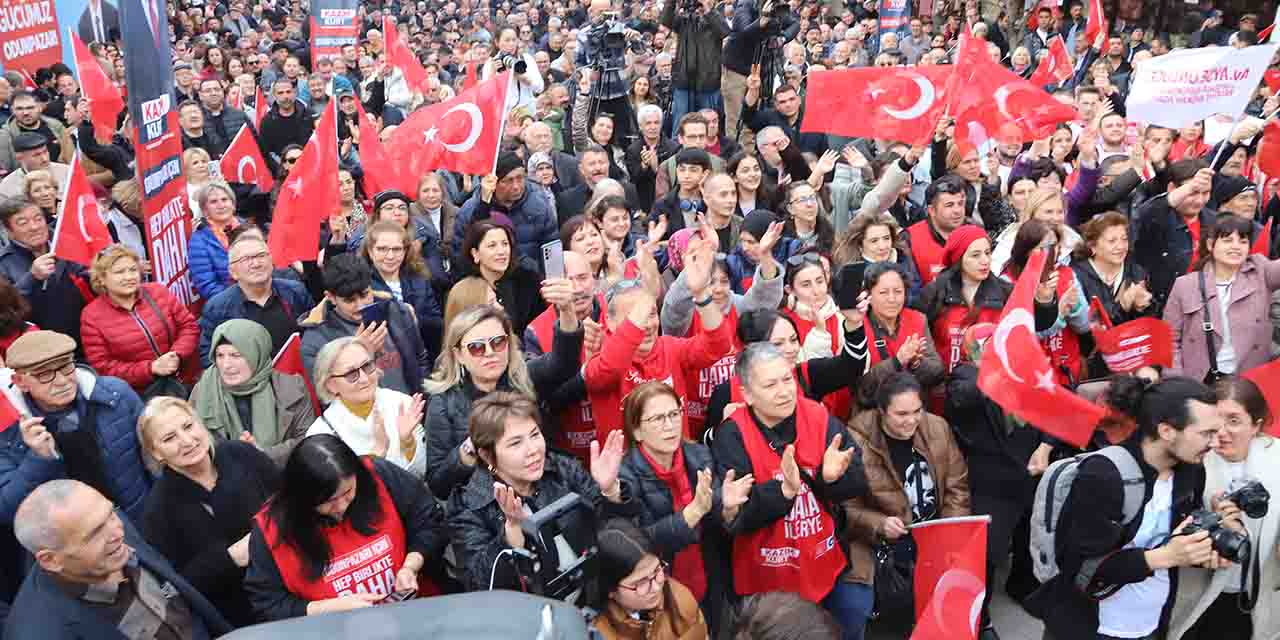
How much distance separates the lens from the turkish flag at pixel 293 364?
463 cm

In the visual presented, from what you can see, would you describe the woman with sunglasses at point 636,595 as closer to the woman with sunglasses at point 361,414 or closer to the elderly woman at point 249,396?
the woman with sunglasses at point 361,414

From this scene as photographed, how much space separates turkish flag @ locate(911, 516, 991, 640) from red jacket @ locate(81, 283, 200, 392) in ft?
11.2

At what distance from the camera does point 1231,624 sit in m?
3.86

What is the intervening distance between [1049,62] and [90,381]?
339 inches

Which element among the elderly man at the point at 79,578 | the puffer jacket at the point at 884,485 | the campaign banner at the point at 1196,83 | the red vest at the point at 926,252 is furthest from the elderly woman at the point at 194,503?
the campaign banner at the point at 1196,83

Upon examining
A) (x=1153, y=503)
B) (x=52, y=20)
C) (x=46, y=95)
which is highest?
(x=1153, y=503)

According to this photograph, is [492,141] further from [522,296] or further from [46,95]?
[46,95]

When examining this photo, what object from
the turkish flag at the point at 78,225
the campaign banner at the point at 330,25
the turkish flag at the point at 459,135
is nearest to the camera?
the turkish flag at the point at 78,225

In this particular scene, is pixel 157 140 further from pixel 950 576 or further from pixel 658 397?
pixel 950 576

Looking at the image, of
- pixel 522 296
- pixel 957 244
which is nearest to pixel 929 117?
pixel 957 244

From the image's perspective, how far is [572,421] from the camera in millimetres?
4645

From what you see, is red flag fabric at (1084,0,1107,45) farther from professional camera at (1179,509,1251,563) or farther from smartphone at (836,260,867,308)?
professional camera at (1179,509,1251,563)

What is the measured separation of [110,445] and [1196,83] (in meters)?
6.20

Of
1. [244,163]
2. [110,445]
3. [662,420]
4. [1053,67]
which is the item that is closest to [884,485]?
[662,420]
